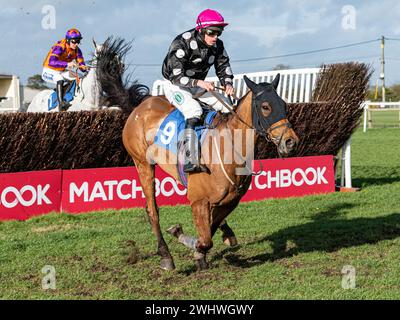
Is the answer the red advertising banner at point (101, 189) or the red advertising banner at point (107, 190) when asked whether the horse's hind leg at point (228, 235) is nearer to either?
the red advertising banner at point (101, 189)

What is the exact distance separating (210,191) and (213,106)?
989 millimetres

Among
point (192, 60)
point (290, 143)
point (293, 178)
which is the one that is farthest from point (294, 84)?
point (290, 143)

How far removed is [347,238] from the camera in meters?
7.70

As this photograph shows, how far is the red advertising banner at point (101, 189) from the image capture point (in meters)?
9.20

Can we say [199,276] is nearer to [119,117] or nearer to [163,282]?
[163,282]

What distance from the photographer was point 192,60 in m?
6.61

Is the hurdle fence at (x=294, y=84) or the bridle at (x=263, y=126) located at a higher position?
the hurdle fence at (x=294, y=84)

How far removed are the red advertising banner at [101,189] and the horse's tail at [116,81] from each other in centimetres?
169

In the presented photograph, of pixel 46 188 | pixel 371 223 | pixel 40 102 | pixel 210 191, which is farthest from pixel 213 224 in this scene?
pixel 40 102

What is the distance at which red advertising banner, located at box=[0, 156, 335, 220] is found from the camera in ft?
30.2

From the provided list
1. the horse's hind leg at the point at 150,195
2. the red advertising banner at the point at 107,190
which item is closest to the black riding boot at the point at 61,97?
the red advertising banner at the point at 107,190

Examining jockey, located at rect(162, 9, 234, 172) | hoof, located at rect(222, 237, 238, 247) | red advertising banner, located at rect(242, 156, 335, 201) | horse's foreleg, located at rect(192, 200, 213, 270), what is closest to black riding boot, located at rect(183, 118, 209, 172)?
jockey, located at rect(162, 9, 234, 172)

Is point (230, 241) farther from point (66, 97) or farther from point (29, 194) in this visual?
point (66, 97)

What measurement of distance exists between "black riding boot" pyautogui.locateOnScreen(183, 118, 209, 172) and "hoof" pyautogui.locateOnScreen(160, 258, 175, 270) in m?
0.97
